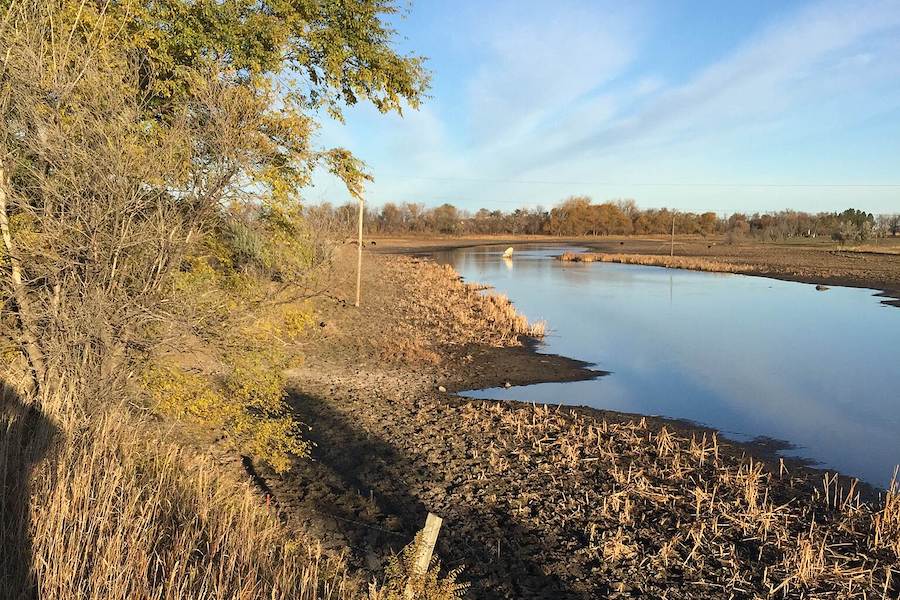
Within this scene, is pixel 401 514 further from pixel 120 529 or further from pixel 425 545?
pixel 120 529

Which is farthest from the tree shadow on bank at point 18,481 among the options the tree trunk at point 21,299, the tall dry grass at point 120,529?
the tree trunk at point 21,299

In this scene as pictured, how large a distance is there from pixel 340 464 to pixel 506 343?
10371 mm

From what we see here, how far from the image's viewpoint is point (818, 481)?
344 inches

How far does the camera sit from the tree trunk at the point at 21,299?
20.3 ft

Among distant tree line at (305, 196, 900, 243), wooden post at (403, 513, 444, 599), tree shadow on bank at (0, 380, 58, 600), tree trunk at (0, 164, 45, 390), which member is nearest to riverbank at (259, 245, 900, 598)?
wooden post at (403, 513, 444, 599)

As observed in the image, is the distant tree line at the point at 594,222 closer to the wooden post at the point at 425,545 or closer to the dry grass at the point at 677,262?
the dry grass at the point at 677,262

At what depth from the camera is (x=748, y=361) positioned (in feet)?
59.3

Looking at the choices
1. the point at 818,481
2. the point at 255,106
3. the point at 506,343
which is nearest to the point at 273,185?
the point at 255,106

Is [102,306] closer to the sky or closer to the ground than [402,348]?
closer to the sky

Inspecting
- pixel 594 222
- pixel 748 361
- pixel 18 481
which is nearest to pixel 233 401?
pixel 18 481

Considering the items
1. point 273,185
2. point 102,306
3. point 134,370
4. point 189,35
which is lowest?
point 134,370

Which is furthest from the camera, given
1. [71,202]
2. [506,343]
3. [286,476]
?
[506,343]

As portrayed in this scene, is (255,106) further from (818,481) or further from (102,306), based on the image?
(818,481)

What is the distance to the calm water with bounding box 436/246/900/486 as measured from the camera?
11734mm
